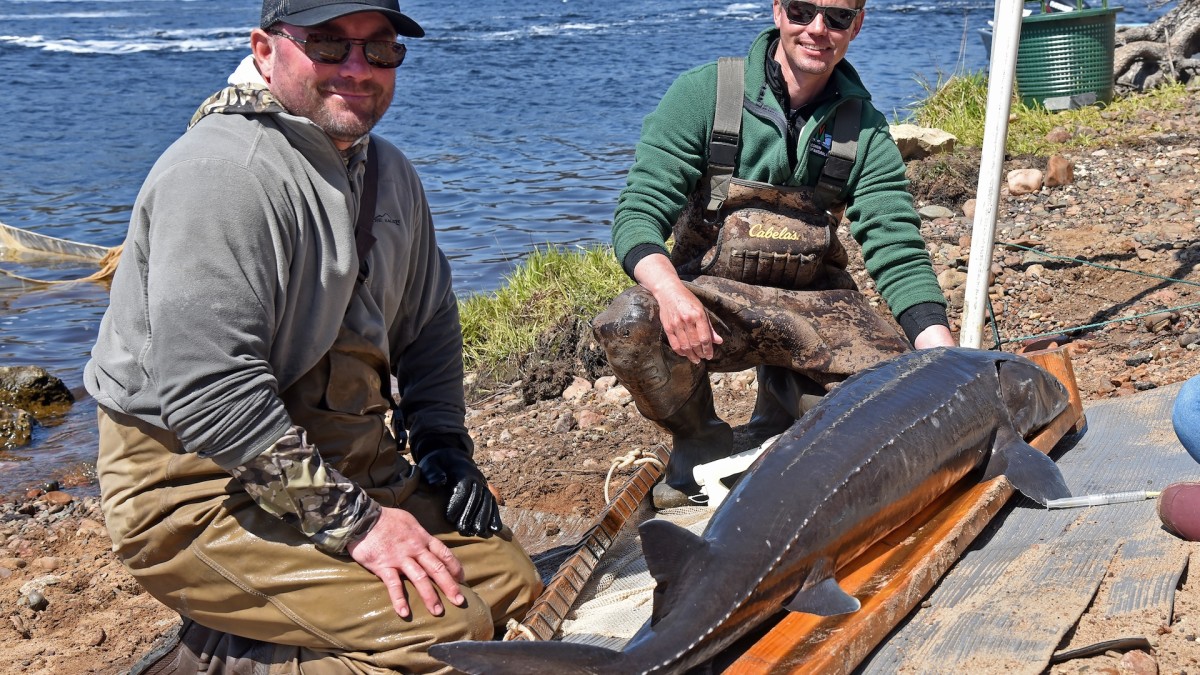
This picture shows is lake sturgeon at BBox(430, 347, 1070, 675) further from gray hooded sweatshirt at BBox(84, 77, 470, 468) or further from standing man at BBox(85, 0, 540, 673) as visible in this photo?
gray hooded sweatshirt at BBox(84, 77, 470, 468)

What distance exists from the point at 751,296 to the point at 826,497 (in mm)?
1561

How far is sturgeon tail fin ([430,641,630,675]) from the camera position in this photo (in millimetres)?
2639

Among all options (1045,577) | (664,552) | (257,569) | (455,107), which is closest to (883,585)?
(1045,577)

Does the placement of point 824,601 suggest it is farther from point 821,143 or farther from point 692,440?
point 821,143

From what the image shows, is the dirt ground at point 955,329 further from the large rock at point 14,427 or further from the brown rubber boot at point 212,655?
the large rock at point 14,427

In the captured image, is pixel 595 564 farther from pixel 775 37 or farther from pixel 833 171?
pixel 775 37

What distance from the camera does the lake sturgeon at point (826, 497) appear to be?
2734 mm

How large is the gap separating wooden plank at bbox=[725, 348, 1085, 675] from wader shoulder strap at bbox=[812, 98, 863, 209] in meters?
1.26

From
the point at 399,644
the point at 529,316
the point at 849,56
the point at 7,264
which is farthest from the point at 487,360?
the point at 849,56

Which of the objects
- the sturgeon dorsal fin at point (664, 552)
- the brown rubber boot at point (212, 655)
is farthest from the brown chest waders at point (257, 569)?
the sturgeon dorsal fin at point (664, 552)

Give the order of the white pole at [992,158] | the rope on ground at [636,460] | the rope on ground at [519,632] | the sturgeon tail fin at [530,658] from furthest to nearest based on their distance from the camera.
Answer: the white pole at [992,158], the rope on ground at [636,460], the rope on ground at [519,632], the sturgeon tail fin at [530,658]

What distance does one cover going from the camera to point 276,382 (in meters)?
3.06

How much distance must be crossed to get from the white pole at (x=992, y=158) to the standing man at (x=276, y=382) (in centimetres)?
282

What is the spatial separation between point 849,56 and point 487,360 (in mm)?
15152
